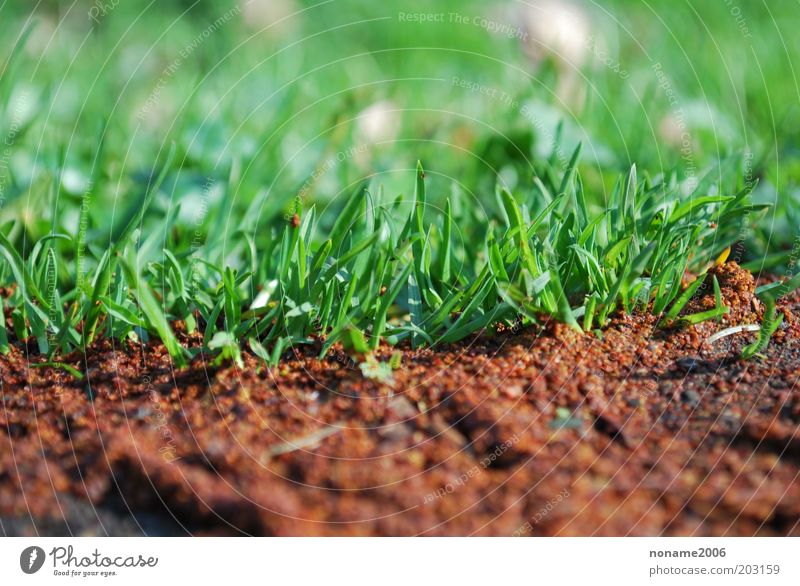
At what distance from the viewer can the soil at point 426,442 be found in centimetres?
109

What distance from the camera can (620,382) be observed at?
1.29 m

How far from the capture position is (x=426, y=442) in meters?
1.17

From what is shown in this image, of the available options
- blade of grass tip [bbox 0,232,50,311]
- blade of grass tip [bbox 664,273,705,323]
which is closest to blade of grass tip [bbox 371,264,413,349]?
blade of grass tip [bbox 664,273,705,323]

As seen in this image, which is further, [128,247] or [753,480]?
[128,247]

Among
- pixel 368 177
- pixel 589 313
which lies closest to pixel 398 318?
pixel 589 313

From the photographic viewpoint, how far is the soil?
1.09 meters

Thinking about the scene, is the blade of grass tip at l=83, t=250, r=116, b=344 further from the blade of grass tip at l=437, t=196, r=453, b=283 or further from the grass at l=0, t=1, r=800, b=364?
the blade of grass tip at l=437, t=196, r=453, b=283

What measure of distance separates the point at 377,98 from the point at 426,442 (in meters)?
1.54

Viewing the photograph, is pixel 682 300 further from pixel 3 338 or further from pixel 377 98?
pixel 377 98

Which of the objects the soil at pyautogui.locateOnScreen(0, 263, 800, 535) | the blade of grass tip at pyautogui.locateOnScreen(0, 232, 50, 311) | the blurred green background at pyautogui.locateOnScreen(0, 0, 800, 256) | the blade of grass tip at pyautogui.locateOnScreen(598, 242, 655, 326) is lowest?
the soil at pyautogui.locateOnScreen(0, 263, 800, 535)

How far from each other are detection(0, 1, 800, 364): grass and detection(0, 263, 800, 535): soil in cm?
6
